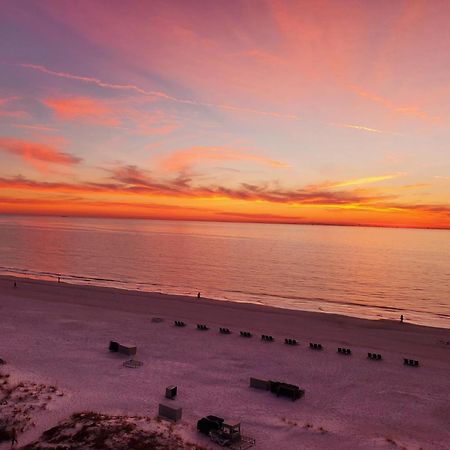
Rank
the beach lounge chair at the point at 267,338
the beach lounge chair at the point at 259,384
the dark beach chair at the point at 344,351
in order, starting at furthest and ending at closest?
the beach lounge chair at the point at 267,338
the dark beach chair at the point at 344,351
the beach lounge chair at the point at 259,384

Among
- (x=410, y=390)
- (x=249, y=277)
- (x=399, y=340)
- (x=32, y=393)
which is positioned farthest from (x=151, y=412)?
(x=249, y=277)

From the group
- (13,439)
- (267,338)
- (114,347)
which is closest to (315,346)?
(267,338)

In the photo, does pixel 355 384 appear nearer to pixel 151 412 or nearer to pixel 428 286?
pixel 151 412

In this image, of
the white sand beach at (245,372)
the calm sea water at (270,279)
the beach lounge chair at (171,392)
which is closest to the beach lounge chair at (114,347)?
the white sand beach at (245,372)

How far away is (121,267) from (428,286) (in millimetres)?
81790

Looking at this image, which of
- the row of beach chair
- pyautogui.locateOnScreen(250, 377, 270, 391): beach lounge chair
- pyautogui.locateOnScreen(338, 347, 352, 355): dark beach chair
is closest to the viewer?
pyautogui.locateOnScreen(250, 377, 270, 391): beach lounge chair

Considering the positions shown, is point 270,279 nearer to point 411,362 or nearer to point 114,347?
point 411,362

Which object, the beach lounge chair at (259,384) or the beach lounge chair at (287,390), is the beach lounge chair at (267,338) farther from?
the beach lounge chair at (287,390)

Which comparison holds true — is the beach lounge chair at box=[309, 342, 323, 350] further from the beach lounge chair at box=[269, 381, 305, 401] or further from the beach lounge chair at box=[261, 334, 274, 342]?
the beach lounge chair at box=[269, 381, 305, 401]

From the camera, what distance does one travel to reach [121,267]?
12206 cm

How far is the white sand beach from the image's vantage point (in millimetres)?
26672

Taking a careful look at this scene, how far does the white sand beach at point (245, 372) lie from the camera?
26672 millimetres

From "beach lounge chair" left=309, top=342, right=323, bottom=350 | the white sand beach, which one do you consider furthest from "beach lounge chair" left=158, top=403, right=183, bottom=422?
"beach lounge chair" left=309, top=342, right=323, bottom=350

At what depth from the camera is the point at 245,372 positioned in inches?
1427
